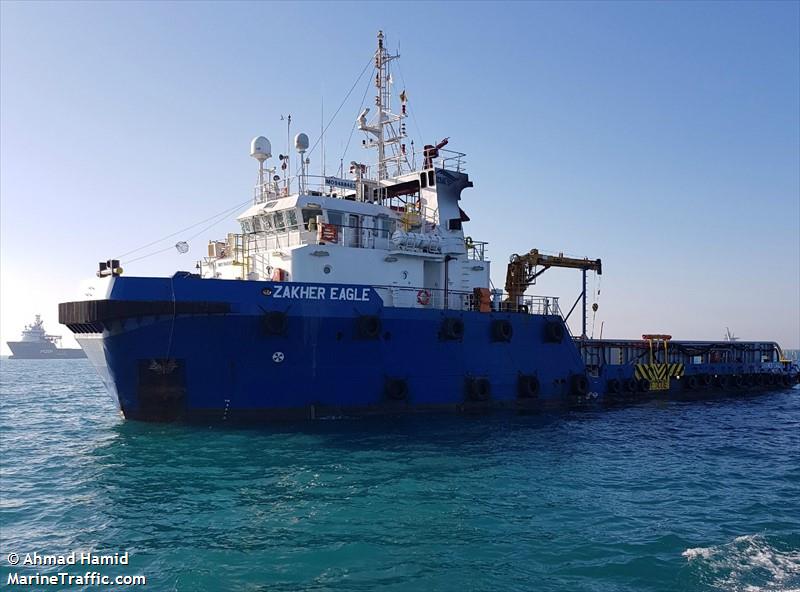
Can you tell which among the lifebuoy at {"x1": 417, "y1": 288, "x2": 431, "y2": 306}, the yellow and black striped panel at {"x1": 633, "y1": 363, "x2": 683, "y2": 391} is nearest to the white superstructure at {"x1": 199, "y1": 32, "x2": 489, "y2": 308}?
the lifebuoy at {"x1": 417, "y1": 288, "x2": 431, "y2": 306}

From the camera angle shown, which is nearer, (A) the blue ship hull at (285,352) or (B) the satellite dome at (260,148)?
(A) the blue ship hull at (285,352)

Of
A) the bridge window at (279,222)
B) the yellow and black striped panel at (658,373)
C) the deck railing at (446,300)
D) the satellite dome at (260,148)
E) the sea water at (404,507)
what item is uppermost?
the satellite dome at (260,148)

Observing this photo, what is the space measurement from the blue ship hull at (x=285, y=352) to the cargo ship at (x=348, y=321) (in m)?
0.04

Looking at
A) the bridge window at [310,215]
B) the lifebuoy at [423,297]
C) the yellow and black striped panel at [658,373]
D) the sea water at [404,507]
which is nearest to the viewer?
the sea water at [404,507]

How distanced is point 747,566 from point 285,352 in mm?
11625

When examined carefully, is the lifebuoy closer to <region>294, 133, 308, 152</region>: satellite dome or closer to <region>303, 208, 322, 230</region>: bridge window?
<region>303, 208, 322, 230</region>: bridge window

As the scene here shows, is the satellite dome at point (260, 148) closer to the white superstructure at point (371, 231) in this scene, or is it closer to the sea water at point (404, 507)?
the white superstructure at point (371, 231)

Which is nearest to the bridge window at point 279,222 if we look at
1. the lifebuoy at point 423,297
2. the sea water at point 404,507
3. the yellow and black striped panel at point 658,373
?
the lifebuoy at point 423,297

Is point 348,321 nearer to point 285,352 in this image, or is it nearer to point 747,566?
point 285,352

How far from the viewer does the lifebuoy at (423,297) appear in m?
19.9

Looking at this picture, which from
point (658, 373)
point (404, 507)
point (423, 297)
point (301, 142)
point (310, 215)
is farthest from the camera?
point (658, 373)

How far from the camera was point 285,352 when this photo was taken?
16.7 meters

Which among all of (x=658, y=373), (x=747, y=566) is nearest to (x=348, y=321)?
(x=747, y=566)

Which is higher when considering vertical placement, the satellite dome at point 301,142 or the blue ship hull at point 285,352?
the satellite dome at point 301,142
